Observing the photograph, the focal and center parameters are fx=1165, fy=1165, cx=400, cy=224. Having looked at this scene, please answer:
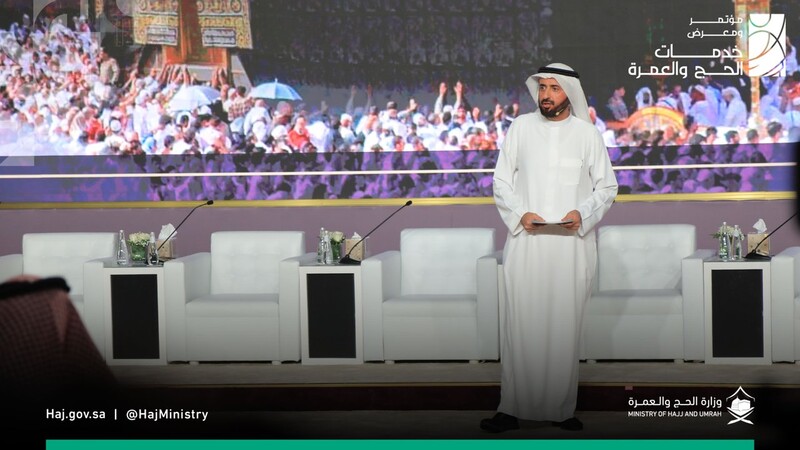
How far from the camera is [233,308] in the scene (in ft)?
22.3

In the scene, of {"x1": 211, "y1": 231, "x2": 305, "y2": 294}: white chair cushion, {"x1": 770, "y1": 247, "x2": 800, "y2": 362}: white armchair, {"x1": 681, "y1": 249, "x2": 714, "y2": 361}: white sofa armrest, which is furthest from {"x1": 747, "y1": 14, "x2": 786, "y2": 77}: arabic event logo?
{"x1": 211, "y1": 231, "x2": 305, "y2": 294}: white chair cushion

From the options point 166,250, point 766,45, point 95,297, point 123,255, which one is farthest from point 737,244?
point 95,297

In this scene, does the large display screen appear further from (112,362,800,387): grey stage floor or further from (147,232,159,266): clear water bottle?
(112,362,800,387): grey stage floor

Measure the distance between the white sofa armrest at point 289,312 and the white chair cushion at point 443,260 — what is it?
0.79 m

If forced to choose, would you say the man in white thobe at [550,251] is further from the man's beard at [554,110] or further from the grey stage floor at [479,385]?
the grey stage floor at [479,385]

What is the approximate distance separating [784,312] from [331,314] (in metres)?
2.56

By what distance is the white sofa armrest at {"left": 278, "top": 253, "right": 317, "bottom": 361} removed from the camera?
679 centimetres

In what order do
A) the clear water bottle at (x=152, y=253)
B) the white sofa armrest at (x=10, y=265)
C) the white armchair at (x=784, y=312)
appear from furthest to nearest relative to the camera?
1. the white sofa armrest at (x=10, y=265)
2. the clear water bottle at (x=152, y=253)
3. the white armchair at (x=784, y=312)

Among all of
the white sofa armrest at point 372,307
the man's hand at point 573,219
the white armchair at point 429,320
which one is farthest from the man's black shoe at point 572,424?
the white sofa armrest at point 372,307

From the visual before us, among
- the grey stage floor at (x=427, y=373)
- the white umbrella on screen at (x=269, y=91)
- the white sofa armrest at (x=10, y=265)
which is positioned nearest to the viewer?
the grey stage floor at (x=427, y=373)

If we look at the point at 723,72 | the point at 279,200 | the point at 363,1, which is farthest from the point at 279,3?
the point at 723,72

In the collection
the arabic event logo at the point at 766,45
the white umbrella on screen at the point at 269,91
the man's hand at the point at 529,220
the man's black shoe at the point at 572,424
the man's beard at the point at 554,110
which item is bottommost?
the man's black shoe at the point at 572,424

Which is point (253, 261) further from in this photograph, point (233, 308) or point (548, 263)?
→ point (548, 263)

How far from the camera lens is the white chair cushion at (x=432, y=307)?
21.9 ft
